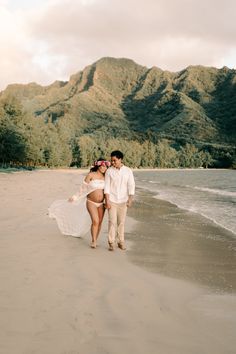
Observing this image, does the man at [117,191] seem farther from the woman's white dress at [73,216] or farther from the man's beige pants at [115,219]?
the woman's white dress at [73,216]

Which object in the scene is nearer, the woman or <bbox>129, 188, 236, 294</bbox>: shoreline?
<bbox>129, 188, 236, 294</bbox>: shoreline

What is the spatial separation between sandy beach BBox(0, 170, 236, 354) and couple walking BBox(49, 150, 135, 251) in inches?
18.9

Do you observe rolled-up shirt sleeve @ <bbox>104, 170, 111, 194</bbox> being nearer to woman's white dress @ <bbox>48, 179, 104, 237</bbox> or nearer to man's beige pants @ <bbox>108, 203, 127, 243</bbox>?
man's beige pants @ <bbox>108, 203, 127, 243</bbox>

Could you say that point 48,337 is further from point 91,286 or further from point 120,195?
point 120,195

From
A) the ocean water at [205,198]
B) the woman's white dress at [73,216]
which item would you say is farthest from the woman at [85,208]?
the ocean water at [205,198]

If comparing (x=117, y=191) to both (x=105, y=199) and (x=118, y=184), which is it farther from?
(x=105, y=199)

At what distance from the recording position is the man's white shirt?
997cm

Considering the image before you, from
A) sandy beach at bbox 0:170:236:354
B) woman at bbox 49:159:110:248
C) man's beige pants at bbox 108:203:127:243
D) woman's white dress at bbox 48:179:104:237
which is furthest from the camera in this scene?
woman's white dress at bbox 48:179:104:237

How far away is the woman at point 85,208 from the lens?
1039 centimetres

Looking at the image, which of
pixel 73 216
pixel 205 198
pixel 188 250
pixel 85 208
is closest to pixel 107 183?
pixel 85 208

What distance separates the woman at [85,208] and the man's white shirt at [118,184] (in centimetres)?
45

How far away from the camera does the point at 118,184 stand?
10.0 m

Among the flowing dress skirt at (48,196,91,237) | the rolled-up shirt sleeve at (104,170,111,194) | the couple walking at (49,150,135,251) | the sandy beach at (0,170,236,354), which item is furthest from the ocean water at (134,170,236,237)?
the rolled-up shirt sleeve at (104,170,111,194)

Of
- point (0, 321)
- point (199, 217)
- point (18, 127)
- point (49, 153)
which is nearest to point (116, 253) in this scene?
point (0, 321)
